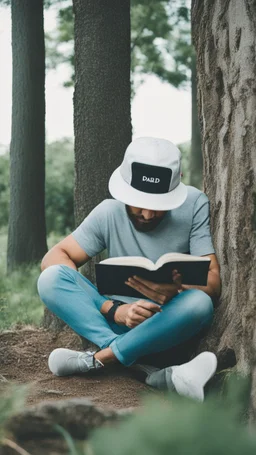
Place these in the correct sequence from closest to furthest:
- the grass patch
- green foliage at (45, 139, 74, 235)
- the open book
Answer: the open book < the grass patch < green foliage at (45, 139, 74, 235)

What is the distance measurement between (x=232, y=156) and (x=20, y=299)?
12.5 feet

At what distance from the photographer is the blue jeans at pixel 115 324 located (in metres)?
3.76

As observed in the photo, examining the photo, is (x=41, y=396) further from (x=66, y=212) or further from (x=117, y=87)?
(x=66, y=212)

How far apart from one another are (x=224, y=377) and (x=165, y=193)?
107 centimetres

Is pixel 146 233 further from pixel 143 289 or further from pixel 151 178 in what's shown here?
pixel 143 289

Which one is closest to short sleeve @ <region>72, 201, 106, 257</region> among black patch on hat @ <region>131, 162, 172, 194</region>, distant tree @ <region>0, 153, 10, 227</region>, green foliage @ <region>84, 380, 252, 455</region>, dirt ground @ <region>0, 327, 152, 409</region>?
black patch on hat @ <region>131, 162, 172, 194</region>

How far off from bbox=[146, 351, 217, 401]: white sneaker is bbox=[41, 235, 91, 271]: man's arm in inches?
35.6

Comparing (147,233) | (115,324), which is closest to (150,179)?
(147,233)

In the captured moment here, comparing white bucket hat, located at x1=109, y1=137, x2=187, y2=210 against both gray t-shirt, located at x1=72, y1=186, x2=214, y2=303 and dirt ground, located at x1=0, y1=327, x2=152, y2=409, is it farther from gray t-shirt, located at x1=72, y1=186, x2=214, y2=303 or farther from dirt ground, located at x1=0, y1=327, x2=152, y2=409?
dirt ground, located at x1=0, y1=327, x2=152, y2=409

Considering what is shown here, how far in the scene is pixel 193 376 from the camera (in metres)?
3.40

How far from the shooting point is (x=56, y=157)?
55.1ft

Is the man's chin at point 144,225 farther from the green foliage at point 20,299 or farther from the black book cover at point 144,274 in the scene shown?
the green foliage at point 20,299

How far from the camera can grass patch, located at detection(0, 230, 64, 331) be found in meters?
6.08

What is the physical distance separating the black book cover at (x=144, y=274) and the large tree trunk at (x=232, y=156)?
0.98 ft
